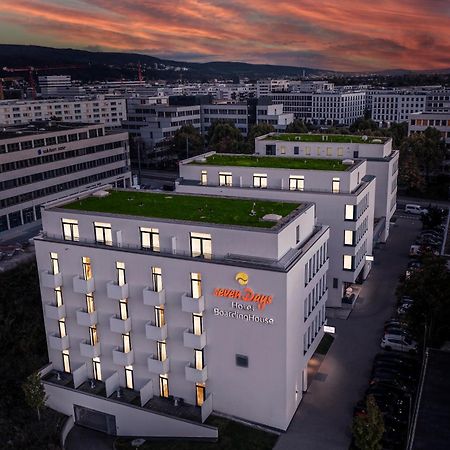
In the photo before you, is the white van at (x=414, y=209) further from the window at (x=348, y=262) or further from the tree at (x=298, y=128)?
the tree at (x=298, y=128)

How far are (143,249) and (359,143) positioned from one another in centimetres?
4497

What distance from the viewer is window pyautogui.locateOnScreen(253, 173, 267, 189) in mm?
59312

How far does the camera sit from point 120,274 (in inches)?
1577

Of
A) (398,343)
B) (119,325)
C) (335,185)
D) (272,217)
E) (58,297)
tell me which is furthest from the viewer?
(335,185)

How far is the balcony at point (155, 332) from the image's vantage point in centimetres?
3881

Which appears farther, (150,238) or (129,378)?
(129,378)

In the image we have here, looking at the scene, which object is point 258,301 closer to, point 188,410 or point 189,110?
point 188,410

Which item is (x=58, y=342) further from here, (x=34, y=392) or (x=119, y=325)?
(x=119, y=325)

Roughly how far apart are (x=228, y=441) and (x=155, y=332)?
9.39 metres

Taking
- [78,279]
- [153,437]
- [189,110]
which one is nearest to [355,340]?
[153,437]

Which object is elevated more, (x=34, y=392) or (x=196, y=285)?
(x=196, y=285)

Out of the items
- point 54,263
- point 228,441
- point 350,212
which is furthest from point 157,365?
point 350,212

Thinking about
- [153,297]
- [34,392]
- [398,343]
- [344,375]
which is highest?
[153,297]

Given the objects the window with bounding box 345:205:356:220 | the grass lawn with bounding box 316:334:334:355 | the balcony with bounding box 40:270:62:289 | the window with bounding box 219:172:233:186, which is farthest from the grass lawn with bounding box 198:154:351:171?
the balcony with bounding box 40:270:62:289
